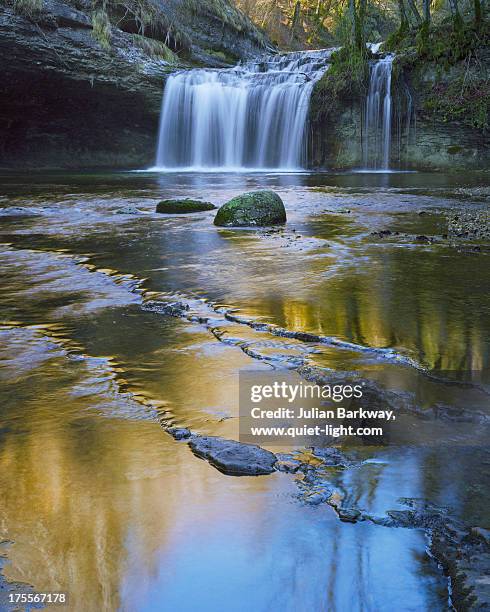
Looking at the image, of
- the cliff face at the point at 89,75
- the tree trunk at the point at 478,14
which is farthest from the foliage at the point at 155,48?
the tree trunk at the point at 478,14

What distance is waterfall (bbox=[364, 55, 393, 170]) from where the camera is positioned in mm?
20906

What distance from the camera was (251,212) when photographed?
898 centimetres

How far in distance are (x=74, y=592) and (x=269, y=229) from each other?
23.5 feet

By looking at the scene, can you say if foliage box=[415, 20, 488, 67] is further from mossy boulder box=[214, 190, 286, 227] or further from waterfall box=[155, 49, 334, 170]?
mossy boulder box=[214, 190, 286, 227]

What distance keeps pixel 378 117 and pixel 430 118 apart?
1646mm

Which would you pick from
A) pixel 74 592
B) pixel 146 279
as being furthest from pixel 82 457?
pixel 146 279

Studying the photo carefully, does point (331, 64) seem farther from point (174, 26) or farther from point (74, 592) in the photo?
point (74, 592)

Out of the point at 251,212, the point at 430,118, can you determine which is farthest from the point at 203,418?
the point at 430,118

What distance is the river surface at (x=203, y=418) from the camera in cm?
176

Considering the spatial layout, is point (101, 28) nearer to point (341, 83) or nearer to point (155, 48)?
point (155, 48)

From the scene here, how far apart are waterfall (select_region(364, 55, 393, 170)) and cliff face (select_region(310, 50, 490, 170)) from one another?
0.19 meters

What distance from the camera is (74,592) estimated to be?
1.70 m

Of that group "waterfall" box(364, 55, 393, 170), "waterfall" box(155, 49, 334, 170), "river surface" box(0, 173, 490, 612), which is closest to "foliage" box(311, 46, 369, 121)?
"waterfall" box(364, 55, 393, 170)

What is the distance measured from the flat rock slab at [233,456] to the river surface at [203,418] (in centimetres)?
6
